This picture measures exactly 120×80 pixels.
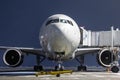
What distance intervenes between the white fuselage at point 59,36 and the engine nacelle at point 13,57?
149 inches

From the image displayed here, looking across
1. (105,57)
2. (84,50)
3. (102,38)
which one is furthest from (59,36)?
(102,38)

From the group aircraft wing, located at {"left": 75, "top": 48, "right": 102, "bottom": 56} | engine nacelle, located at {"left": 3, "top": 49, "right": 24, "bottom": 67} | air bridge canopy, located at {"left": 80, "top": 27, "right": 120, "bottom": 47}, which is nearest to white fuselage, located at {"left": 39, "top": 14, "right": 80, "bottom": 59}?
engine nacelle, located at {"left": 3, "top": 49, "right": 24, "bottom": 67}

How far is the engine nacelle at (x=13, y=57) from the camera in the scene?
25.5m

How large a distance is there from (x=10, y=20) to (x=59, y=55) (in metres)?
35.4

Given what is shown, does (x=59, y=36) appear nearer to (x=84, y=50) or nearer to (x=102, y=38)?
(x=84, y=50)

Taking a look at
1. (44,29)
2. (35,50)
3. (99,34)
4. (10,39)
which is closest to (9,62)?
(35,50)

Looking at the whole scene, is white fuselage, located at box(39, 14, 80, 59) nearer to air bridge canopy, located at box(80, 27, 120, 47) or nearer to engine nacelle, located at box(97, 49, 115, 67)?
engine nacelle, located at box(97, 49, 115, 67)

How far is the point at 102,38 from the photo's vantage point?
3472 cm

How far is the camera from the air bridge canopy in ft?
107

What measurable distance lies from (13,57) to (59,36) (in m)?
6.69

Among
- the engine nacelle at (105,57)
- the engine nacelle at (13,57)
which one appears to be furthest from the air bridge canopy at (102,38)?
the engine nacelle at (13,57)

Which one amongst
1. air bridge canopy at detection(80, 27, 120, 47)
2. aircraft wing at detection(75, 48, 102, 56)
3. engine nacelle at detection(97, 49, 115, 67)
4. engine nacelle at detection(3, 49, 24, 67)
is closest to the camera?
engine nacelle at detection(3, 49, 24, 67)

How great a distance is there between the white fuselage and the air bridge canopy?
33.2 feet

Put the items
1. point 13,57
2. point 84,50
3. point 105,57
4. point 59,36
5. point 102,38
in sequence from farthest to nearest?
point 102,38 < point 84,50 < point 105,57 < point 13,57 < point 59,36
